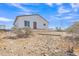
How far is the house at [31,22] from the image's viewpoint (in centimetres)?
221

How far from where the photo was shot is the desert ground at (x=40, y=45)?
7.26 feet

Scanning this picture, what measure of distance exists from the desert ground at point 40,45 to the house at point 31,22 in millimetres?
68

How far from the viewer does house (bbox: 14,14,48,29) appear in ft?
7.25

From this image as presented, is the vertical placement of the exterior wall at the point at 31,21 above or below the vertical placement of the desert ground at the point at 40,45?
above

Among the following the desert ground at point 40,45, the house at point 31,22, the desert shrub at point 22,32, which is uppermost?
the house at point 31,22

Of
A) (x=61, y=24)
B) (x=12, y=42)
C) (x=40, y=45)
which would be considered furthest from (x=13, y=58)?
(x=61, y=24)

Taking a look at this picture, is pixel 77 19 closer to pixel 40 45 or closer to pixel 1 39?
pixel 40 45

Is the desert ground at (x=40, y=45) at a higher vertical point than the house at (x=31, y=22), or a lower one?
lower

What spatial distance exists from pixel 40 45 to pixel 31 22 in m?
0.28

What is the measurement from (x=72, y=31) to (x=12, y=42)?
0.69 m

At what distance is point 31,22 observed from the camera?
222cm

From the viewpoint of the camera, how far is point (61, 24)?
2221 millimetres

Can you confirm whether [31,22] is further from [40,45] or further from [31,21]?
[40,45]

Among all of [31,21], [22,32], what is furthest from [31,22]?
[22,32]
